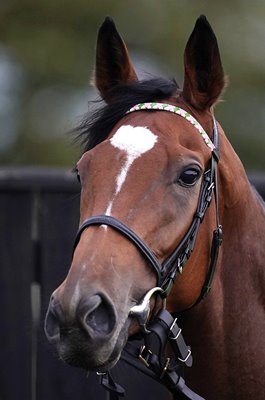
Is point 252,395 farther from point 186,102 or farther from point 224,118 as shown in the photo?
point 224,118

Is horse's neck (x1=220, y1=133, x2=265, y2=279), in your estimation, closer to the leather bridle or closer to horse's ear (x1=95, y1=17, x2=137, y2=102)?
the leather bridle

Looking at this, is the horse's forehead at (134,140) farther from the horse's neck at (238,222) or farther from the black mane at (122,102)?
the horse's neck at (238,222)

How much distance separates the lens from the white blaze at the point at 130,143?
350cm

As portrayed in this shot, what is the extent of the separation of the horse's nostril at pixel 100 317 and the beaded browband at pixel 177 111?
0.89m

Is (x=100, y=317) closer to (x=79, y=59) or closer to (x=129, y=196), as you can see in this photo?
(x=129, y=196)

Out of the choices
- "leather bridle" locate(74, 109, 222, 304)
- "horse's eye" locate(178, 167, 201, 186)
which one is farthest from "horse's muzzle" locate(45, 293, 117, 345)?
"horse's eye" locate(178, 167, 201, 186)

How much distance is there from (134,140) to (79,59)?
1777cm

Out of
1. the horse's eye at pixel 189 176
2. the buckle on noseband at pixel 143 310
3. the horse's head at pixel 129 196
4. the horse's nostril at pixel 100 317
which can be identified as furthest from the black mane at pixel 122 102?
the horse's nostril at pixel 100 317

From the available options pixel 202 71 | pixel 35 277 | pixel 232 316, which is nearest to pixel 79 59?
pixel 35 277

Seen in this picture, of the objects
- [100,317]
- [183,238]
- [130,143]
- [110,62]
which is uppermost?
[110,62]

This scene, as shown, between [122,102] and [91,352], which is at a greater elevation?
[122,102]

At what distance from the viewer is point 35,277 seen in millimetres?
5809

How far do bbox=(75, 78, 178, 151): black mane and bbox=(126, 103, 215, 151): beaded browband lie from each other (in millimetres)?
31

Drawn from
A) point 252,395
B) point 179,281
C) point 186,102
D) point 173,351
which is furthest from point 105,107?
point 252,395
